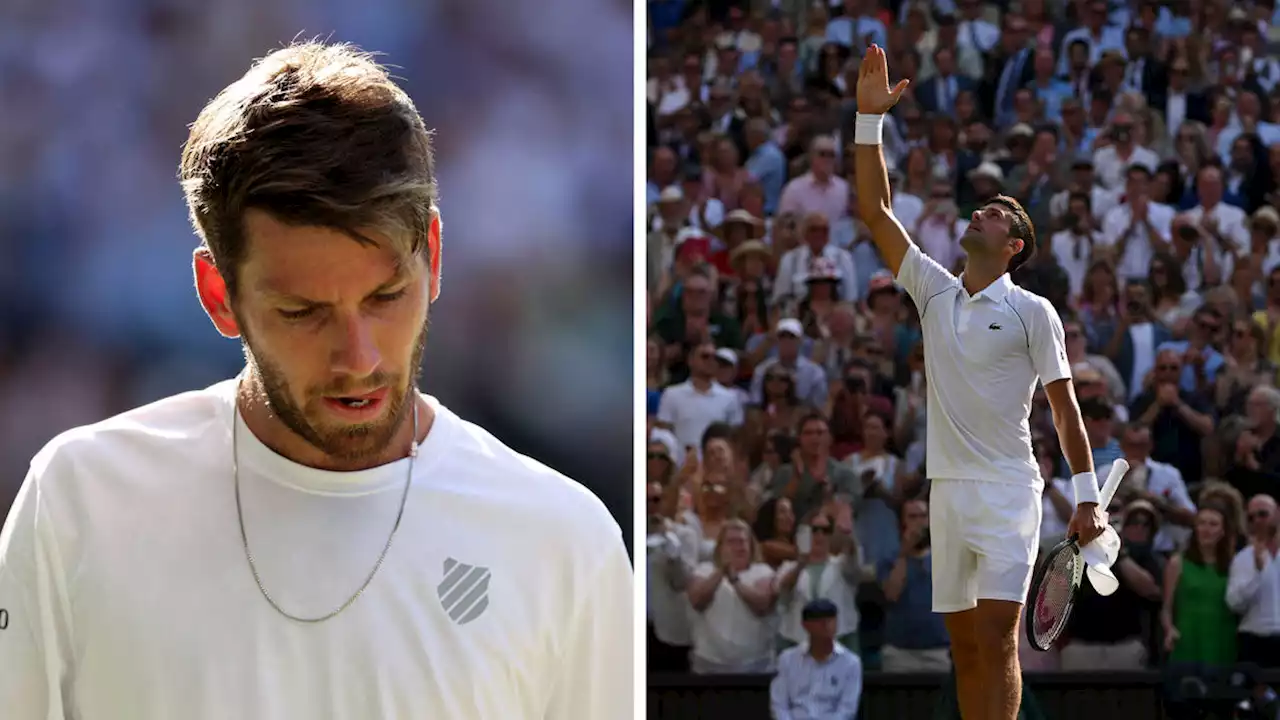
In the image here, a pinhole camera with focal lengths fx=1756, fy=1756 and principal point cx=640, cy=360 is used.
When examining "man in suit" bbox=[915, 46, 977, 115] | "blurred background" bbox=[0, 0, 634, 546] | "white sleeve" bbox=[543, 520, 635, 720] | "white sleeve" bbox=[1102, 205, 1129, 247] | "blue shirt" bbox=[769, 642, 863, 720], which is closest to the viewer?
"white sleeve" bbox=[543, 520, 635, 720]

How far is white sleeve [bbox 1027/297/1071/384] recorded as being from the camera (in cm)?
507

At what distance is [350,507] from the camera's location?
9.98 ft

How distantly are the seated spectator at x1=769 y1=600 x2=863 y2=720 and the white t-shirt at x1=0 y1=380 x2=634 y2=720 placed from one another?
150 inches

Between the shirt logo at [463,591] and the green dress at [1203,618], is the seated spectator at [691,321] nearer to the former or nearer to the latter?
the green dress at [1203,618]

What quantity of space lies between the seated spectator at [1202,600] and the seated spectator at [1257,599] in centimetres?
4

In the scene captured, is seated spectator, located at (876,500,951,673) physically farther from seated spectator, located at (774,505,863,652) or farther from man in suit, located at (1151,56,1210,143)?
man in suit, located at (1151,56,1210,143)

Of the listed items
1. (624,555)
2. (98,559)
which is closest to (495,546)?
(624,555)

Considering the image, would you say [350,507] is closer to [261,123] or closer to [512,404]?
[261,123]

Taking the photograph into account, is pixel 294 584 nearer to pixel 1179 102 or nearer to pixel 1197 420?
pixel 1197 420

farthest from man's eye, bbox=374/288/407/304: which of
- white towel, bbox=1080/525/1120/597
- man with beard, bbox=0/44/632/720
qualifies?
white towel, bbox=1080/525/1120/597

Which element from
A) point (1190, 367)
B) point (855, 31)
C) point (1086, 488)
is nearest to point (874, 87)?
point (1086, 488)

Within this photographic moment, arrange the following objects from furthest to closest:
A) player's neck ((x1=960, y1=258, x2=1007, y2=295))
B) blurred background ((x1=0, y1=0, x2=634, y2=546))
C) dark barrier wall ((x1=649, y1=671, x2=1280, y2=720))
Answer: dark barrier wall ((x1=649, y1=671, x2=1280, y2=720)) < player's neck ((x1=960, y1=258, x2=1007, y2=295)) < blurred background ((x1=0, y1=0, x2=634, y2=546))

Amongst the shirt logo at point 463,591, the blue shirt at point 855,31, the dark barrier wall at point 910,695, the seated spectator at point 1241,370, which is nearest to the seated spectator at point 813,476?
the dark barrier wall at point 910,695

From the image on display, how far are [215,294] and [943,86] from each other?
6.87m
